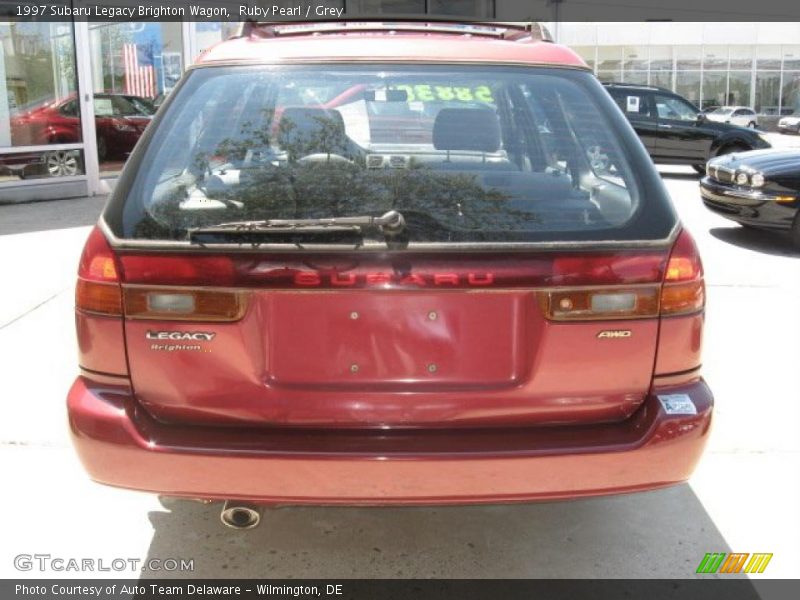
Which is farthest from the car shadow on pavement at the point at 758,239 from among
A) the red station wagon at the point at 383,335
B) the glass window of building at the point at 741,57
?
the glass window of building at the point at 741,57

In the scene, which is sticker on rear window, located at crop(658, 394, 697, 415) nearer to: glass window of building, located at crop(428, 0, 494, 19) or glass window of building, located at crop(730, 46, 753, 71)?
glass window of building, located at crop(428, 0, 494, 19)

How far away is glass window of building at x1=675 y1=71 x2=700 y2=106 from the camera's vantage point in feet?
143

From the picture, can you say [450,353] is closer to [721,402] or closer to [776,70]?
[721,402]

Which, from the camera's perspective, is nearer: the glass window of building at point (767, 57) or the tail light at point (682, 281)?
the tail light at point (682, 281)

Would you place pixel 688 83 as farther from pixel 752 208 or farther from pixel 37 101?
pixel 37 101

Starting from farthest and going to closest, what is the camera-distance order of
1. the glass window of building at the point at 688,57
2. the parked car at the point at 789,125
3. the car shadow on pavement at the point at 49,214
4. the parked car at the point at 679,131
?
the glass window of building at the point at 688,57
the parked car at the point at 789,125
the parked car at the point at 679,131
the car shadow on pavement at the point at 49,214

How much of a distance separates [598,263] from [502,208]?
12.6 inches

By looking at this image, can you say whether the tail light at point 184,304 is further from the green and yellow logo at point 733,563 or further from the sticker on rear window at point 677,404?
the green and yellow logo at point 733,563

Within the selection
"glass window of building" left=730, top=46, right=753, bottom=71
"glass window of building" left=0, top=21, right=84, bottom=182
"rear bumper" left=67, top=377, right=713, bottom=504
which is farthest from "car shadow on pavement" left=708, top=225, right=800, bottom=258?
"glass window of building" left=730, top=46, right=753, bottom=71

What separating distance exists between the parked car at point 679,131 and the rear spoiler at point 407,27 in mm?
12893

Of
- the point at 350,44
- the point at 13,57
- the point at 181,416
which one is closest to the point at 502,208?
the point at 350,44

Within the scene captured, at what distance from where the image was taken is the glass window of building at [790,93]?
44469 millimetres

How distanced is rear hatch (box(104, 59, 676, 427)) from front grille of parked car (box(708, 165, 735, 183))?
697 centimetres

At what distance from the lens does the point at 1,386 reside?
4484mm
